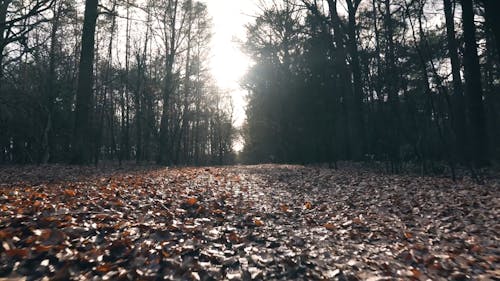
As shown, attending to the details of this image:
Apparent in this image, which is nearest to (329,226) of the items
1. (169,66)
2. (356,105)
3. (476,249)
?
(476,249)

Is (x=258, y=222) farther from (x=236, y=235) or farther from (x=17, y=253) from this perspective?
(x=17, y=253)

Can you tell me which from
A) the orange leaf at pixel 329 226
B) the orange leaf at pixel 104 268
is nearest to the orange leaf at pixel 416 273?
the orange leaf at pixel 329 226

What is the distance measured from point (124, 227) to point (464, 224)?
17.7 ft

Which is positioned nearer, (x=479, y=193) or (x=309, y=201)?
(x=309, y=201)

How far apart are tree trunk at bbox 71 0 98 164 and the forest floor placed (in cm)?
414

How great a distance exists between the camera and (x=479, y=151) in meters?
11.7

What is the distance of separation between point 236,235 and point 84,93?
9892 mm

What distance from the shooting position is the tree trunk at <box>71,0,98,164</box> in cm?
1152

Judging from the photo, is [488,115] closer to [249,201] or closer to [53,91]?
[249,201]

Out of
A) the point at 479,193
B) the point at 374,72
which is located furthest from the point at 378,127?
the point at 479,193

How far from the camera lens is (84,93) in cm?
1177

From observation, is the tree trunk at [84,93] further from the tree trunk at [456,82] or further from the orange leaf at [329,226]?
the tree trunk at [456,82]

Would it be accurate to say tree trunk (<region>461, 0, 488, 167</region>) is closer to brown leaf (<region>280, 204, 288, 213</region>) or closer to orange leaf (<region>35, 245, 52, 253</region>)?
brown leaf (<region>280, 204, 288, 213</region>)

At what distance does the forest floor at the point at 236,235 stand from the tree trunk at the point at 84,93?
13.6ft
